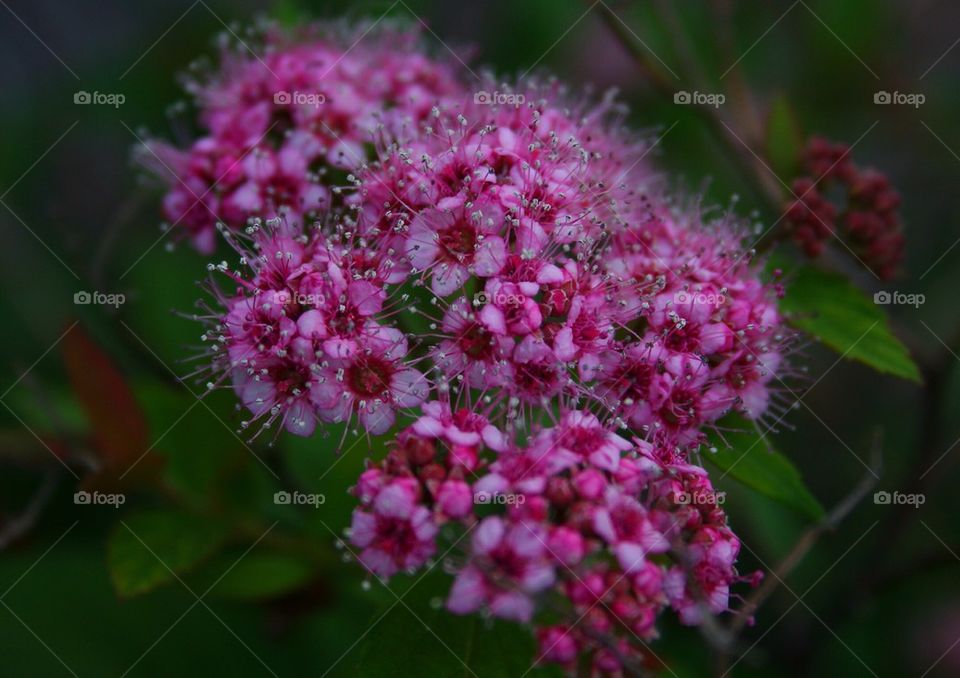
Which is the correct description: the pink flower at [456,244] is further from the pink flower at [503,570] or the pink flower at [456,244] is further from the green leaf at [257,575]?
the green leaf at [257,575]

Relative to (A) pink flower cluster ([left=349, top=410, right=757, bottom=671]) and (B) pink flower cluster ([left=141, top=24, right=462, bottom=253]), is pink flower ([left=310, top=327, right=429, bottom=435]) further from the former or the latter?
(B) pink flower cluster ([left=141, top=24, right=462, bottom=253])

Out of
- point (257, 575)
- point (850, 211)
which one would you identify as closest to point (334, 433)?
point (257, 575)

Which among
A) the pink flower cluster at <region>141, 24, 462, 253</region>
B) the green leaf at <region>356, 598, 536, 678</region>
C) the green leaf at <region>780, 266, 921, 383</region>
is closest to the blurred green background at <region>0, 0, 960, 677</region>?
the green leaf at <region>356, 598, 536, 678</region>

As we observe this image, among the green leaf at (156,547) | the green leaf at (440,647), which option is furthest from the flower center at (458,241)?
the green leaf at (156,547)

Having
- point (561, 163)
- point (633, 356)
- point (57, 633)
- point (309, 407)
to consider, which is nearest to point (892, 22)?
point (561, 163)

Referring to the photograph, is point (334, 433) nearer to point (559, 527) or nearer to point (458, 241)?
point (458, 241)
